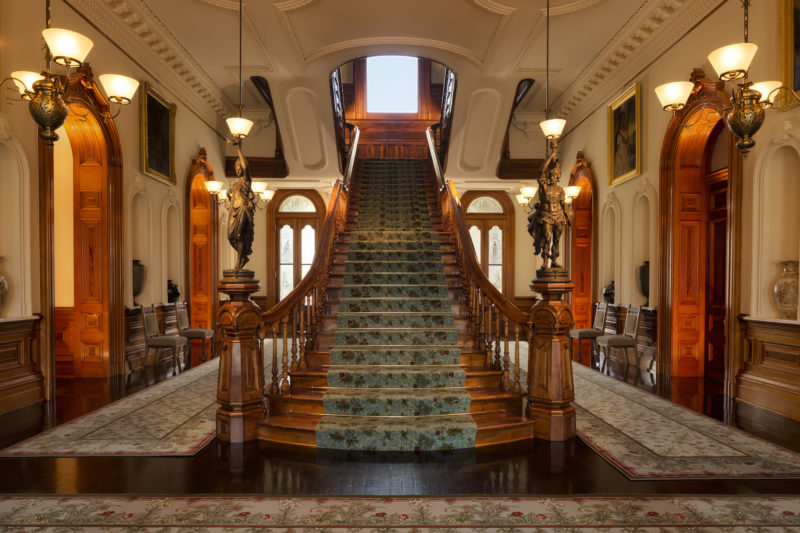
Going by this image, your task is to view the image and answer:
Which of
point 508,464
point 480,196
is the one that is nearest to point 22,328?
point 508,464

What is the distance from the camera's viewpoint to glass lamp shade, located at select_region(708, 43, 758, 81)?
3.62 metres

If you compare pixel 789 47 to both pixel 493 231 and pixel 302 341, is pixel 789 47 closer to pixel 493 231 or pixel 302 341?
pixel 302 341

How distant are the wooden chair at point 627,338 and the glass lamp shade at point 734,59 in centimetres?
459

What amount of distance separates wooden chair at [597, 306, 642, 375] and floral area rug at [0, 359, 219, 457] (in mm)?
5608

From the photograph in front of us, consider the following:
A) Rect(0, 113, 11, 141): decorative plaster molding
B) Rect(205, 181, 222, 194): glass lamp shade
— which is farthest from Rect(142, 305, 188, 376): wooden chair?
Rect(0, 113, 11, 141): decorative plaster molding

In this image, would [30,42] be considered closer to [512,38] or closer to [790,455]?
[512,38]

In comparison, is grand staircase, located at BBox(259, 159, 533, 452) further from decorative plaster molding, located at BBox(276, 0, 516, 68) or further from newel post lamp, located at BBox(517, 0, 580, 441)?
decorative plaster molding, located at BBox(276, 0, 516, 68)

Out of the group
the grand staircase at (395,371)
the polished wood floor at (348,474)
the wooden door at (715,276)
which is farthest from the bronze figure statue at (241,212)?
the wooden door at (715,276)

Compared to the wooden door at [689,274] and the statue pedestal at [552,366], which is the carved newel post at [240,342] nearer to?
the statue pedestal at [552,366]

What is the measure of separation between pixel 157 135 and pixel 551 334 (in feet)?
24.3

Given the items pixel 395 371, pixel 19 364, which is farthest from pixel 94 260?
pixel 395 371

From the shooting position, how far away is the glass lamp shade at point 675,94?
4.88 metres

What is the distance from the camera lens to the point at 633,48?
27.0 ft

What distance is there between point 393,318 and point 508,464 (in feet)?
7.78
